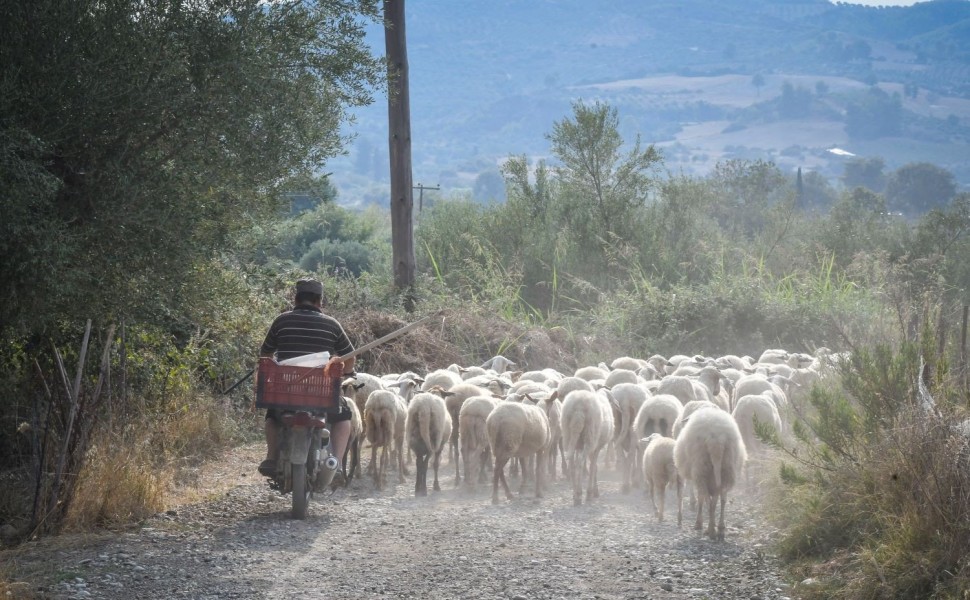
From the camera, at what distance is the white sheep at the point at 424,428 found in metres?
11.7

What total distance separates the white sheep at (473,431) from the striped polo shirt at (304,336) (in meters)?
2.18

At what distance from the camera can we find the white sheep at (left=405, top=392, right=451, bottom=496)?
11.7 metres

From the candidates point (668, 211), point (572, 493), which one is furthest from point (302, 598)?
point (668, 211)

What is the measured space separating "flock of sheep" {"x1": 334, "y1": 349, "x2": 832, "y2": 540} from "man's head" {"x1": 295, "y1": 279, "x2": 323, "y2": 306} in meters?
1.69

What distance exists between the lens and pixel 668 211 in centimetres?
3038

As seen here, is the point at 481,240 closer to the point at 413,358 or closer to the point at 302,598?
the point at 413,358

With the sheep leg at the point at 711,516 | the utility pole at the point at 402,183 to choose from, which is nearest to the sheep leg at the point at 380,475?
the sheep leg at the point at 711,516

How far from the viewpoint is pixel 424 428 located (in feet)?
38.5

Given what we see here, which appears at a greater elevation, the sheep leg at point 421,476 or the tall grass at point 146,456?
the tall grass at point 146,456

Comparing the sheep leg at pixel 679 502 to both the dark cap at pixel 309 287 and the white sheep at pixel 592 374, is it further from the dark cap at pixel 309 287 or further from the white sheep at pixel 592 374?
the white sheep at pixel 592 374

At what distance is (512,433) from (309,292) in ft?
8.49

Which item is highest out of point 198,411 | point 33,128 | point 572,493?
point 33,128

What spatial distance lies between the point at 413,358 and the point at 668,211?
1437cm

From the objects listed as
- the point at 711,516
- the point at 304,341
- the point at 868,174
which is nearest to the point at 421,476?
the point at 304,341
